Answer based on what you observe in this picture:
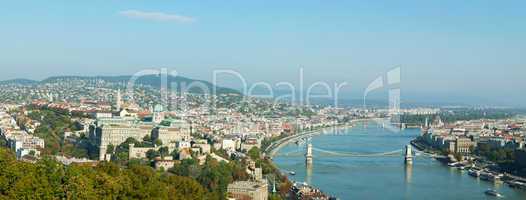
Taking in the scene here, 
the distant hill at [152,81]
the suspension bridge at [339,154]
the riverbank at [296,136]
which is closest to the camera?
the suspension bridge at [339,154]

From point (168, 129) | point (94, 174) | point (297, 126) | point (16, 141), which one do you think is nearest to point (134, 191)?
point (94, 174)

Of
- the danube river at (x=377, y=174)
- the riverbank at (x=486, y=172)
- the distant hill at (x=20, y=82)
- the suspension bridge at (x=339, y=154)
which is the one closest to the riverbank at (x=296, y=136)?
the danube river at (x=377, y=174)

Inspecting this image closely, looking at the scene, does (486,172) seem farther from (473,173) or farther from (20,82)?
(20,82)

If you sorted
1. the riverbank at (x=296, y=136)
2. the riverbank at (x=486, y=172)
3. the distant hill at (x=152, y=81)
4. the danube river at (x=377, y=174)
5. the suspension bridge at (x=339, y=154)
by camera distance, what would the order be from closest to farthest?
the danube river at (x=377, y=174)
the riverbank at (x=486, y=172)
the suspension bridge at (x=339, y=154)
the riverbank at (x=296, y=136)
the distant hill at (x=152, y=81)

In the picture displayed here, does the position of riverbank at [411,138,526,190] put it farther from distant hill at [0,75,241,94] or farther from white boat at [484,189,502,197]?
distant hill at [0,75,241,94]

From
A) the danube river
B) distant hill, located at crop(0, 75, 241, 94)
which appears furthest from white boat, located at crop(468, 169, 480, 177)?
distant hill, located at crop(0, 75, 241, 94)

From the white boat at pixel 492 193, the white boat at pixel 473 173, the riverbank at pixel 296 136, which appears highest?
the riverbank at pixel 296 136

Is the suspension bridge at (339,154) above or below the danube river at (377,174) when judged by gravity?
above

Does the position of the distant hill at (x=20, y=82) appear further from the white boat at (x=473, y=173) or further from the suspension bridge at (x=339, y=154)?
the white boat at (x=473, y=173)
